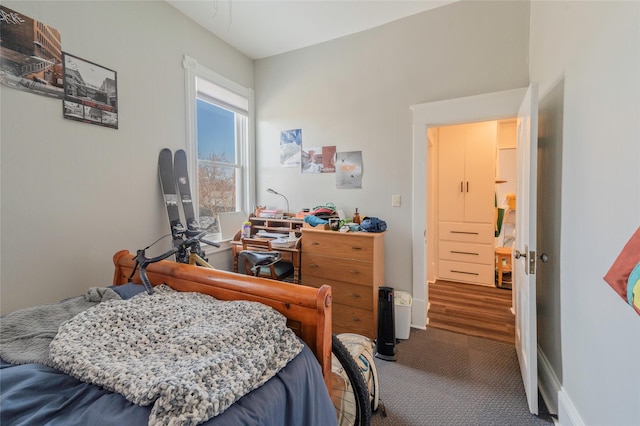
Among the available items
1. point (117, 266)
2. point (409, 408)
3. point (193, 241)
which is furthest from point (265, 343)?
point (117, 266)

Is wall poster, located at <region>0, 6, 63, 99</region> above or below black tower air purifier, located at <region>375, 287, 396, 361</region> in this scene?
above

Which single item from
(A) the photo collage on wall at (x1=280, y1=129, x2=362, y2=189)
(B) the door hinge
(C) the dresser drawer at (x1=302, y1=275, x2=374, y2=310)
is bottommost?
(C) the dresser drawer at (x1=302, y1=275, x2=374, y2=310)

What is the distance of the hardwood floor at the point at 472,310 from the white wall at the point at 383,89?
619 millimetres

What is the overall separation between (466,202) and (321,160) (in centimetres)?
226

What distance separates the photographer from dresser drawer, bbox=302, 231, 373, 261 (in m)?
2.46

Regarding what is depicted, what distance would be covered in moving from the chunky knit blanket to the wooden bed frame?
66 mm

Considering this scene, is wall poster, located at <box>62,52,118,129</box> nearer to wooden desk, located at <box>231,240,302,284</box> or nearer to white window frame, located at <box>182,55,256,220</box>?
white window frame, located at <box>182,55,256,220</box>

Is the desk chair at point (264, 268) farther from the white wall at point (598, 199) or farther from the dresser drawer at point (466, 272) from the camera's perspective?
the dresser drawer at point (466, 272)

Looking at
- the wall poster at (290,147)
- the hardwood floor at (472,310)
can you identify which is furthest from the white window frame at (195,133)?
the hardwood floor at (472,310)

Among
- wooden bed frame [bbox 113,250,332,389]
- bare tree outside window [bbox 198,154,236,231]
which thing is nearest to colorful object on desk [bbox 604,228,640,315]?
wooden bed frame [bbox 113,250,332,389]

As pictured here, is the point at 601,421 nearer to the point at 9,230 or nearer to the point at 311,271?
the point at 311,271

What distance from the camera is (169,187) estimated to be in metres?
2.50

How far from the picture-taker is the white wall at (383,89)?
2.39 m

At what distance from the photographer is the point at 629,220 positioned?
97 centimetres
